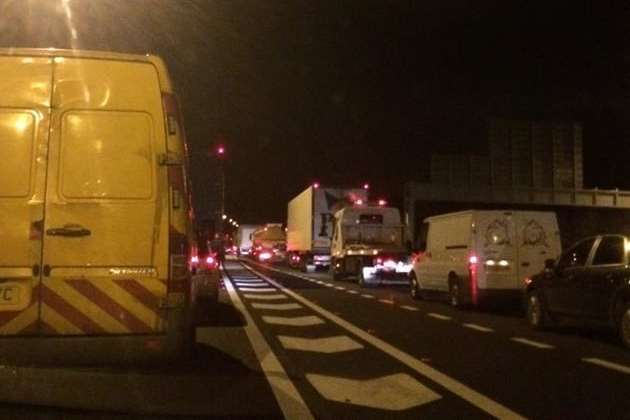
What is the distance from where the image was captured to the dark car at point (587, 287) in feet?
40.4

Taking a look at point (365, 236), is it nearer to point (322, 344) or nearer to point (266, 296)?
point (266, 296)

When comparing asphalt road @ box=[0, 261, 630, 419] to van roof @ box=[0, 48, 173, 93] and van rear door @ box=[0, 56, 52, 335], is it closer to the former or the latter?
van rear door @ box=[0, 56, 52, 335]

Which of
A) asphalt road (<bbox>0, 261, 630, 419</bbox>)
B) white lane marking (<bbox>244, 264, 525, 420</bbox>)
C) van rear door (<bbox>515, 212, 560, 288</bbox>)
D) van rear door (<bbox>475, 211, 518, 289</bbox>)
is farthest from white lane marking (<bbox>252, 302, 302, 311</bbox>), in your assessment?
van rear door (<bbox>515, 212, 560, 288</bbox>)

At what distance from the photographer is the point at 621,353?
465 inches

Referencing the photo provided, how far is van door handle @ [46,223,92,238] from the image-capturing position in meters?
7.09

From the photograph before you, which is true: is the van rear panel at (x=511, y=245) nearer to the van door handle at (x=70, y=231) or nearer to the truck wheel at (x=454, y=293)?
the truck wheel at (x=454, y=293)

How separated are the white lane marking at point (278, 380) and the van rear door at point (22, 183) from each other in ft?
7.61

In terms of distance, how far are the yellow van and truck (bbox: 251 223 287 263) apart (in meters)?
53.1

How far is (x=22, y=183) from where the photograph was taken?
7.11m

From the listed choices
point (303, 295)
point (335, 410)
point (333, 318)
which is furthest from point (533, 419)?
point (303, 295)

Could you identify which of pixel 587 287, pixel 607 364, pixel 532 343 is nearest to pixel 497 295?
pixel 587 287

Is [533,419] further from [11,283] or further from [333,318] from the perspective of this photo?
[333,318]

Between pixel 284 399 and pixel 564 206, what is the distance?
179 ft

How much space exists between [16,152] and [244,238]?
72920 mm
